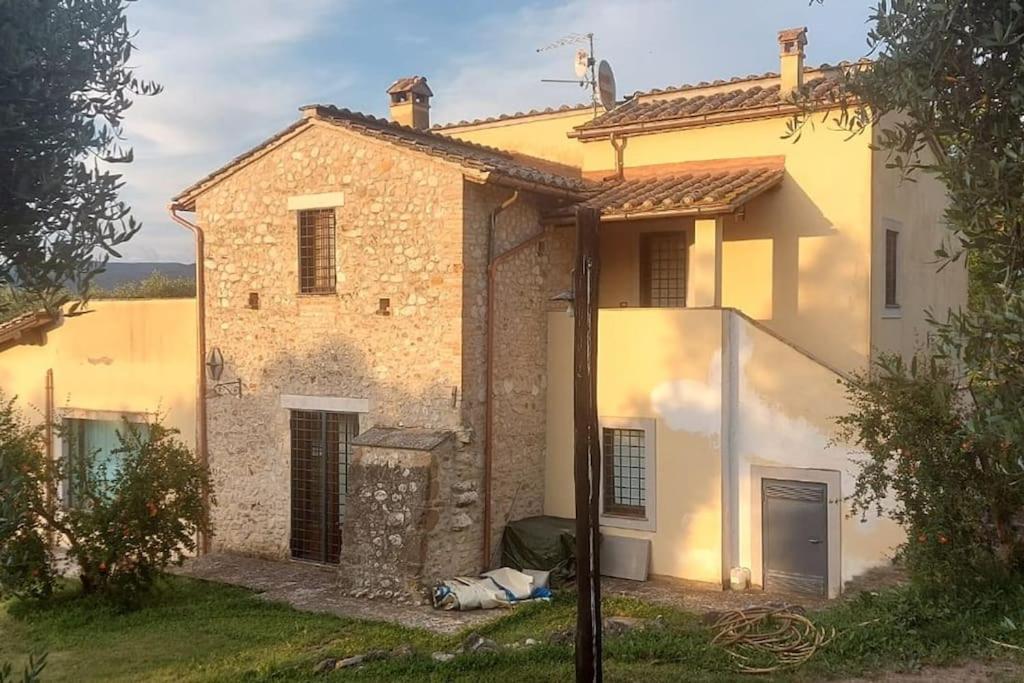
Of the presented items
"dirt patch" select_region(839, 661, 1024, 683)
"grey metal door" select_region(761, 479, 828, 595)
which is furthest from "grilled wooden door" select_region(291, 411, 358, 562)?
"dirt patch" select_region(839, 661, 1024, 683)

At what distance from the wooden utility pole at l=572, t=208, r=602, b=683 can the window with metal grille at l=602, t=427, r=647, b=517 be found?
614 centimetres

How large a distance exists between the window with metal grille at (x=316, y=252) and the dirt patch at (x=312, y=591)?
389cm

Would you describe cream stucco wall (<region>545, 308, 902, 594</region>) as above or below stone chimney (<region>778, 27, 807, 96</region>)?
below

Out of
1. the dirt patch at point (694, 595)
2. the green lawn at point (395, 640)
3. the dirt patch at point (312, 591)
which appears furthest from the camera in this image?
the dirt patch at point (694, 595)

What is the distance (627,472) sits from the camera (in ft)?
40.9

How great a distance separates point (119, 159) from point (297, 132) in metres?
8.09

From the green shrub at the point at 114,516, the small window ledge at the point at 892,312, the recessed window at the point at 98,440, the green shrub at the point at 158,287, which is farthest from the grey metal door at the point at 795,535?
the green shrub at the point at 158,287

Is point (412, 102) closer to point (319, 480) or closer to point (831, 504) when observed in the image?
point (319, 480)

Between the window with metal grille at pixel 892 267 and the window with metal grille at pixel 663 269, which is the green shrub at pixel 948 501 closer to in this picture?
the window with metal grille at pixel 892 267

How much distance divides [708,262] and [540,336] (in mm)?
2636

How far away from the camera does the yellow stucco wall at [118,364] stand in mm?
14117

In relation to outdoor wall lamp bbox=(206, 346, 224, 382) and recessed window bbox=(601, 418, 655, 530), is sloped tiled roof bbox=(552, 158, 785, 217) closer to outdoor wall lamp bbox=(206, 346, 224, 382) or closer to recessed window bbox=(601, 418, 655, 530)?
recessed window bbox=(601, 418, 655, 530)

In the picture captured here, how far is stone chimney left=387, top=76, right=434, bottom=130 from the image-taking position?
642 inches

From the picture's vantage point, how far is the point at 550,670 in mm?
7449
